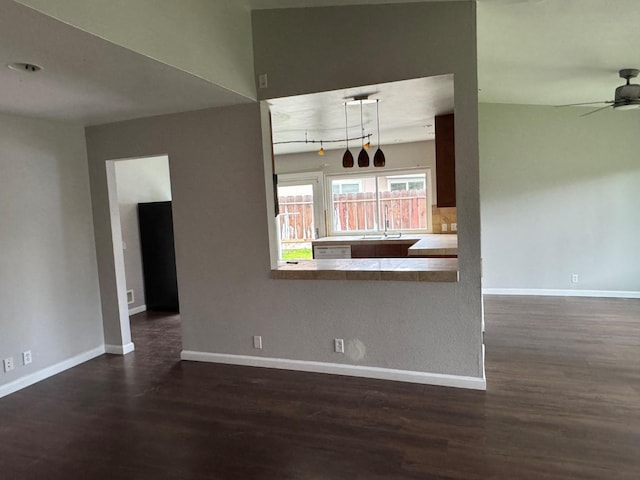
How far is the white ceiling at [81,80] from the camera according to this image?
1995 mm

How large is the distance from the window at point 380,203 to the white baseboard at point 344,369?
4.04 m

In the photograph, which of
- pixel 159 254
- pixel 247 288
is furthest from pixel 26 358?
pixel 159 254

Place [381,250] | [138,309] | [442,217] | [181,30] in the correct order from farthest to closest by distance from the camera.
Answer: [442,217] → [381,250] → [138,309] → [181,30]

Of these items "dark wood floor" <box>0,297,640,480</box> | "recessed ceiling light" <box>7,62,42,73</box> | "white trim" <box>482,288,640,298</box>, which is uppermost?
"recessed ceiling light" <box>7,62,42,73</box>

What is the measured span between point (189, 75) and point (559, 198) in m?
5.48

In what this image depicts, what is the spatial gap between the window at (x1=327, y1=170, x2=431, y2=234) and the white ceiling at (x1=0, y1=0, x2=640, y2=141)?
2606 mm

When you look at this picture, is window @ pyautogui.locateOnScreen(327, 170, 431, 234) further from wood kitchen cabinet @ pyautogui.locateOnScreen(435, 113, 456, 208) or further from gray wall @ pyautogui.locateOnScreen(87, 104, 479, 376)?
gray wall @ pyautogui.locateOnScreen(87, 104, 479, 376)

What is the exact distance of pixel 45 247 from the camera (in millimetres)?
3844

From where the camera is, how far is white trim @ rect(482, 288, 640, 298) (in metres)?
5.81

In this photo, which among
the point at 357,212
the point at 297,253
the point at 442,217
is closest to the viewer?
the point at 442,217

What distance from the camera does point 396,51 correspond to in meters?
3.09

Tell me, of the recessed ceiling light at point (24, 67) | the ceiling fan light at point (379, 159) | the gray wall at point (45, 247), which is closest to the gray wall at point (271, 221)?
the gray wall at point (45, 247)

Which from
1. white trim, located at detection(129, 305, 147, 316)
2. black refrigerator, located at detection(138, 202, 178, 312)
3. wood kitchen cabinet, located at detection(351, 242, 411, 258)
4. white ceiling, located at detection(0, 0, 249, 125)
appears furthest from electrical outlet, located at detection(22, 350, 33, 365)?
wood kitchen cabinet, located at detection(351, 242, 411, 258)

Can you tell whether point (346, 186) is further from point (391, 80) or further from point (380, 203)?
point (391, 80)
